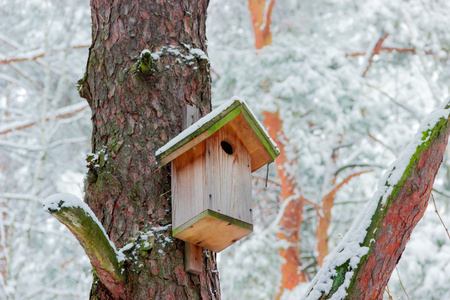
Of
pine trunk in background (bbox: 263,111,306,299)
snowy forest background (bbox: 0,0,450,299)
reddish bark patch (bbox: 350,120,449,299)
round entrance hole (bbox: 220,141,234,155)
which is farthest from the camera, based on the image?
pine trunk in background (bbox: 263,111,306,299)

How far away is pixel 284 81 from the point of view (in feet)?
27.1

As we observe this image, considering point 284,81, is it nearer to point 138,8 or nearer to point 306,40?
point 306,40

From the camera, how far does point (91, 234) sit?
5.86ft

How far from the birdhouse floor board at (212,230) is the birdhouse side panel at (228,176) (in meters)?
0.02

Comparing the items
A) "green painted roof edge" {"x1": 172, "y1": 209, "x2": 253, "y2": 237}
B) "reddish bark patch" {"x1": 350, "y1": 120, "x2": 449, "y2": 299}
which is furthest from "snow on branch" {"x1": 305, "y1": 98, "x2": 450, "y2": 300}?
"green painted roof edge" {"x1": 172, "y1": 209, "x2": 253, "y2": 237}

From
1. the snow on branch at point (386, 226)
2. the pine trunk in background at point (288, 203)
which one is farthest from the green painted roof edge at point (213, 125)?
the pine trunk in background at point (288, 203)

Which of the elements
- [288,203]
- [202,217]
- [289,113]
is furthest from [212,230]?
[288,203]

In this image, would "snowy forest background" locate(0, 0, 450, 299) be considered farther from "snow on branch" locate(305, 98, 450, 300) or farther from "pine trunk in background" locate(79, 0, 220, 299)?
"snow on branch" locate(305, 98, 450, 300)

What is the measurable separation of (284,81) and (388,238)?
266 inches

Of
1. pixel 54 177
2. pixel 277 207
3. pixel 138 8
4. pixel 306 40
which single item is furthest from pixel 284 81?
pixel 138 8

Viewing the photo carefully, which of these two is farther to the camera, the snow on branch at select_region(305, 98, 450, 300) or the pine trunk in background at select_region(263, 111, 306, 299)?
the pine trunk in background at select_region(263, 111, 306, 299)

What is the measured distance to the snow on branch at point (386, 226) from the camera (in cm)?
161

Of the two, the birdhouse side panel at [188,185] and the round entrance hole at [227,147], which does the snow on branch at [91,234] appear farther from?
the round entrance hole at [227,147]

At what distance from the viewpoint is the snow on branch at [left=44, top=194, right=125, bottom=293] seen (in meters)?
1.70
